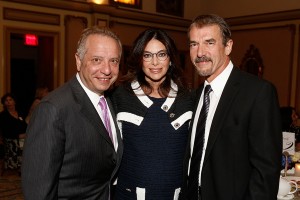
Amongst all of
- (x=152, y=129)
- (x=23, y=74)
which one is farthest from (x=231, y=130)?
(x=23, y=74)

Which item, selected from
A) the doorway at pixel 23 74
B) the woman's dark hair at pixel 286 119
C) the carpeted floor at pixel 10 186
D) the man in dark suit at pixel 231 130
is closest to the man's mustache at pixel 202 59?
the man in dark suit at pixel 231 130

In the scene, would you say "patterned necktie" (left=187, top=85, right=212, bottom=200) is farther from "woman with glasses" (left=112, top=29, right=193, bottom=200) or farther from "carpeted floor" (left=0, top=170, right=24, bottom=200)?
"carpeted floor" (left=0, top=170, right=24, bottom=200)

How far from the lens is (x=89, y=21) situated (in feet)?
26.2

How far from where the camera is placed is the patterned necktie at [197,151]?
6.40 feet

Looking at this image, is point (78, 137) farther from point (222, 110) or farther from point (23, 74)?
point (23, 74)

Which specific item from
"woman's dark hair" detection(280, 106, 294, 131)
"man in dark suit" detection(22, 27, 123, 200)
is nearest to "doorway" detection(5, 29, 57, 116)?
"woman's dark hair" detection(280, 106, 294, 131)

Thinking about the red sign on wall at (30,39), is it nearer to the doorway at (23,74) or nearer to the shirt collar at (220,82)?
the doorway at (23,74)

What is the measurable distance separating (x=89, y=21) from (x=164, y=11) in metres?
2.67

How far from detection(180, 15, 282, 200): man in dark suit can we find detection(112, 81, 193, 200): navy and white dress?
208 millimetres

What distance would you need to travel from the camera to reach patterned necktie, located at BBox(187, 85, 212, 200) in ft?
6.40

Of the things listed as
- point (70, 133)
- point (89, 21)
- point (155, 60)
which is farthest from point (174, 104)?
point (89, 21)

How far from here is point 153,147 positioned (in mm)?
2232

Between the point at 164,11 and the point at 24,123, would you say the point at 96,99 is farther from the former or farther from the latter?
the point at 164,11

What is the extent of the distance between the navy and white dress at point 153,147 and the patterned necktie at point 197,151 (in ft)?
0.80
